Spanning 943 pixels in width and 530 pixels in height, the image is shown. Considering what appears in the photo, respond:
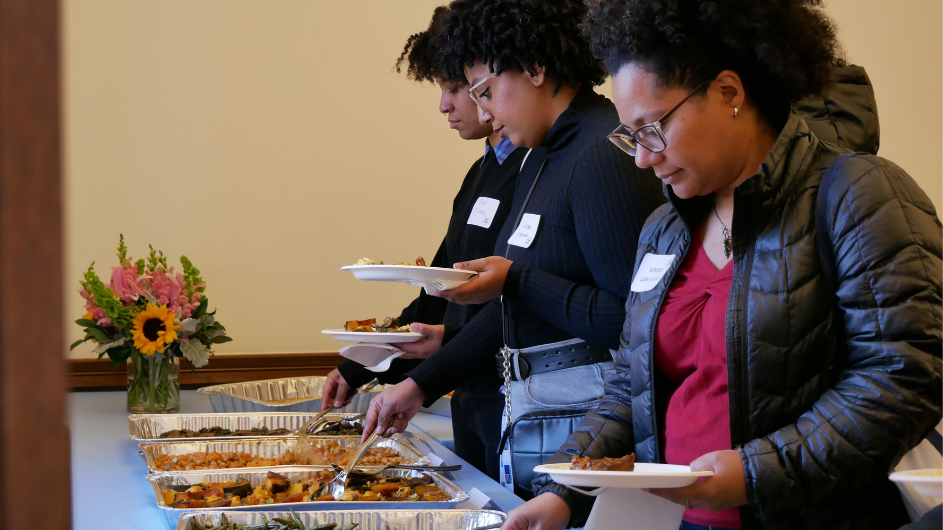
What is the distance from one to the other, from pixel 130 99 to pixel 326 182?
2.47 feet

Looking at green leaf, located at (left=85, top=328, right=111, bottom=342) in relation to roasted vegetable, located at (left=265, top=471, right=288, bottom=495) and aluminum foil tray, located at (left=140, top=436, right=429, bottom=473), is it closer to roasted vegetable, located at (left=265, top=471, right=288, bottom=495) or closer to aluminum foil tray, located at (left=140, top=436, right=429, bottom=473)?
aluminum foil tray, located at (left=140, top=436, right=429, bottom=473)

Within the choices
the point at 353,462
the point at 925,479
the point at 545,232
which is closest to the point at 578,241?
the point at 545,232

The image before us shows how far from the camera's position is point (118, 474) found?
1641 millimetres

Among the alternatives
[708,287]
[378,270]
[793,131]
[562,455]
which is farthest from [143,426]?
[793,131]

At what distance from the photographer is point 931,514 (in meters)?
0.69

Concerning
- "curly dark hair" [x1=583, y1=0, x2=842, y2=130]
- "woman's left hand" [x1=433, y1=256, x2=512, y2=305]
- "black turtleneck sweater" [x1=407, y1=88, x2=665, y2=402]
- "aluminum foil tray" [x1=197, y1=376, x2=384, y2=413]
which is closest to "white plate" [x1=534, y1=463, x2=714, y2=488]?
"curly dark hair" [x1=583, y1=0, x2=842, y2=130]

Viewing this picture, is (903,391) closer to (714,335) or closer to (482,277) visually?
(714,335)

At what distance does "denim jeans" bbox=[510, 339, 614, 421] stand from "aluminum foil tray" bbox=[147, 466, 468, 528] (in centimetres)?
20

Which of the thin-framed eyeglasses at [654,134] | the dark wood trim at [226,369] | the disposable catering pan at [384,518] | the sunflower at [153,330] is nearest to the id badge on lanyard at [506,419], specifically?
the disposable catering pan at [384,518]

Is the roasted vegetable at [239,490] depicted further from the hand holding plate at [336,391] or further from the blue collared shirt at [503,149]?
the blue collared shirt at [503,149]

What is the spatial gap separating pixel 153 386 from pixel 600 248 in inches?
56.3

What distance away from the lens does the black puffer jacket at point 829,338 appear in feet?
2.73

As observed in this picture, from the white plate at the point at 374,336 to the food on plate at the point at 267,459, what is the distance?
0.77 feet

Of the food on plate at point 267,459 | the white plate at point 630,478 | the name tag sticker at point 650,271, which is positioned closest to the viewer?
the white plate at point 630,478
